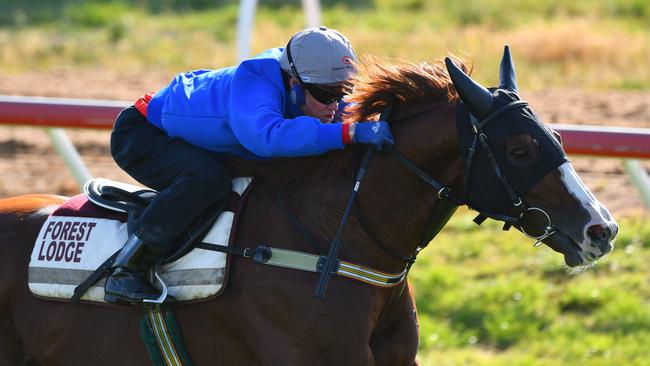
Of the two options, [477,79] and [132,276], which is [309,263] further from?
[477,79]

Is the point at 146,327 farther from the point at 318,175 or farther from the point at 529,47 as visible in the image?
the point at 529,47

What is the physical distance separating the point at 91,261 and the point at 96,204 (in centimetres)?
28

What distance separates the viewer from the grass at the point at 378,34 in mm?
15258

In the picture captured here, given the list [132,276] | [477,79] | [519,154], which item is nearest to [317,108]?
[519,154]

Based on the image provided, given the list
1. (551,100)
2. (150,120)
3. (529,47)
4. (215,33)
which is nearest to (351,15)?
(215,33)

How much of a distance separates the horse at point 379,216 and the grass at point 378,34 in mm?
9462

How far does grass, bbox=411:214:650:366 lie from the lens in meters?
7.00

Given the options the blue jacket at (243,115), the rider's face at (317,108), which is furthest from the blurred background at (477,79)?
the blue jacket at (243,115)

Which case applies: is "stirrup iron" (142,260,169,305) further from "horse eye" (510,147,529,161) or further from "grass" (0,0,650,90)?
Result: "grass" (0,0,650,90)

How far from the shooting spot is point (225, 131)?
4656 millimetres

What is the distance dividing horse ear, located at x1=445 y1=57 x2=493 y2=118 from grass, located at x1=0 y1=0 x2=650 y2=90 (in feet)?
31.8

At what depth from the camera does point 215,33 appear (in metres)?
19.2

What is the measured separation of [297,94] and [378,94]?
364mm

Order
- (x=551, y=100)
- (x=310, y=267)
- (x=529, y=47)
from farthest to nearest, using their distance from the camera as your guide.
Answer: (x=529, y=47), (x=551, y=100), (x=310, y=267)
